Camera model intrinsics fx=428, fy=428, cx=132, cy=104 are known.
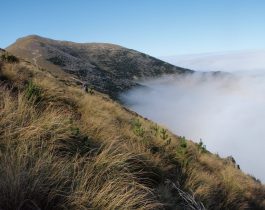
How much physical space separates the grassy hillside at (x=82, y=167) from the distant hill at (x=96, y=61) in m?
78.0

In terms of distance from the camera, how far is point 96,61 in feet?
485

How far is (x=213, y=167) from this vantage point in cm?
1261

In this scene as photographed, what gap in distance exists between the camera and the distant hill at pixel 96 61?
103 m

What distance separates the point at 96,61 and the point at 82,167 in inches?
5650

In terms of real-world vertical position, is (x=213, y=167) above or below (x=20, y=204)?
below

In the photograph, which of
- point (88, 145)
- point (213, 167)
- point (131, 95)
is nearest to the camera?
point (88, 145)

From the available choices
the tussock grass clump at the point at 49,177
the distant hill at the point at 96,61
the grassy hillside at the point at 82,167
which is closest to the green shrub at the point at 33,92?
the grassy hillside at the point at 82,167

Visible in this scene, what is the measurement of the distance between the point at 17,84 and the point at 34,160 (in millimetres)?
5683

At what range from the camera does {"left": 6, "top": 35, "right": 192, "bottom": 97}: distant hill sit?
102938 mm

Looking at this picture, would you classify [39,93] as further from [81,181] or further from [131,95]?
[131,95]

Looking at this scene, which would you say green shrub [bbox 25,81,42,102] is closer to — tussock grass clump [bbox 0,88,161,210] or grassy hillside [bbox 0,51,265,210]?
grassy hillside [bbox 0,51,265,210]

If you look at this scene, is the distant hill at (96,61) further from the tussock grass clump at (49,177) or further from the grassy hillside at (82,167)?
the tussock grass clump at (49,177)

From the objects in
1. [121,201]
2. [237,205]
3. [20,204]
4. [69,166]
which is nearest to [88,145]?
[69,166]

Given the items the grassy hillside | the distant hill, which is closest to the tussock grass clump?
the grassy hillside
